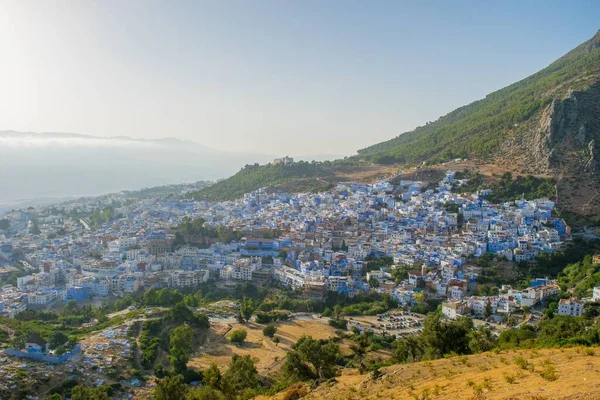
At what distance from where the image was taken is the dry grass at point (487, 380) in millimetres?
5705

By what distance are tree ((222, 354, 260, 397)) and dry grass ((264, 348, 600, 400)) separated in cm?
195

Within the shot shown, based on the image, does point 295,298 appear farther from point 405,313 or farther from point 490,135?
point 490,135

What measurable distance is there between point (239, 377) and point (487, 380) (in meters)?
6.29

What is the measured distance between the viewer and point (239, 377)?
11.1 metres

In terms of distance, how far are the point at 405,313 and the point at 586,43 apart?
44.5 meters

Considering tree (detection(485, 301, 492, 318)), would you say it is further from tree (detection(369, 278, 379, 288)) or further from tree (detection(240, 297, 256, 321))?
tree (detection(240, 297, 256, 321))

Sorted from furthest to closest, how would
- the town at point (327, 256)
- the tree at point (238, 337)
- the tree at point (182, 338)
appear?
the town at point (327, 256)
the tree at point (238, 337)
the tree at point (182, 338)

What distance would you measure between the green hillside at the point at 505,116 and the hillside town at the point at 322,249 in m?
6.14

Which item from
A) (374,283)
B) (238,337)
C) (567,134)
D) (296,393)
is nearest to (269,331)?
(238,337)

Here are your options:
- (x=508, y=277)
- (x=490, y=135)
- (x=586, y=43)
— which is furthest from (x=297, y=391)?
(x=586, y=43)

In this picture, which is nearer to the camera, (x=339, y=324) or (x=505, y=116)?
(x=339, y=324)

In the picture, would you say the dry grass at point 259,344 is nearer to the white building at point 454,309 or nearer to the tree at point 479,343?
the white building at point 454,309

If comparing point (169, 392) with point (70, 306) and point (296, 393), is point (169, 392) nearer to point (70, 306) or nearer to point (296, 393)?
point (296, 393)

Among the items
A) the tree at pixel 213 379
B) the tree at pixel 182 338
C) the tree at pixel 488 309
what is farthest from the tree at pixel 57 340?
the tree at pixel 488 309
